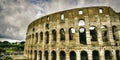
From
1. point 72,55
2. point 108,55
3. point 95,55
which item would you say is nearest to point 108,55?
point 108,55

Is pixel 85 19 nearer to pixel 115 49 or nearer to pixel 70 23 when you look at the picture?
pixel 70 23

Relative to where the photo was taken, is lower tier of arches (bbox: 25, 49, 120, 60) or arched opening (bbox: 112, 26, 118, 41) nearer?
lower tier of arches (bbox: 25, 49, 120, 60)

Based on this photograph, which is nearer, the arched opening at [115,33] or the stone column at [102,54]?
the stone column at [102,54]

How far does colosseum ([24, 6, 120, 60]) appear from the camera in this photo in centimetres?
1880

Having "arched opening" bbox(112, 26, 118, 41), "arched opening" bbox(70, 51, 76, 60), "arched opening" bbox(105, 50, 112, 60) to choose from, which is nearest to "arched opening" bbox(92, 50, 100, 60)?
"arched opening" bbox(105, 50, 112, 60)

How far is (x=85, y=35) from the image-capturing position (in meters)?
20.4

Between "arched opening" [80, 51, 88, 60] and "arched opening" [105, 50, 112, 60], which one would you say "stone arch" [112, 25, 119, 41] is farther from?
"arched opening" [80, 51, 88, 60]

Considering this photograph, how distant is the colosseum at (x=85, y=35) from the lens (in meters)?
18.8

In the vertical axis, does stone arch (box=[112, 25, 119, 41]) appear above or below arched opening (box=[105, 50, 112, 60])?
above

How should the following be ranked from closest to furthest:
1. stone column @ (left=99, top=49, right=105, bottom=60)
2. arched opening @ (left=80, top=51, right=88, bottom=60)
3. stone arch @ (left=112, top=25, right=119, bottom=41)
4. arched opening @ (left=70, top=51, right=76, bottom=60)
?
1. stone column @ (left=99, top=49, right=105, bottom=60)
2. stone arch @ (left=112, top=25, right=119, bottom=41)
3. arched opening @ (left=80, top=51, right=88, bottom=60)
4. arched opening @ (left=70, top=51, right=76, bottom=60)

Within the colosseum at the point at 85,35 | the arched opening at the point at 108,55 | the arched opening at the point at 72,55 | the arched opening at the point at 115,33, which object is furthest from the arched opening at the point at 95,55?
the arched opening at the point at 115,33

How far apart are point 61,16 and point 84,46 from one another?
616 centimetres

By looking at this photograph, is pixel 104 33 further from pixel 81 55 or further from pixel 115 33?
pixel 81 55

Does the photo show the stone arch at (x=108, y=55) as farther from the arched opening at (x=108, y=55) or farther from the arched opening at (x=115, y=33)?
the arched opening at (x=115, y=33)
